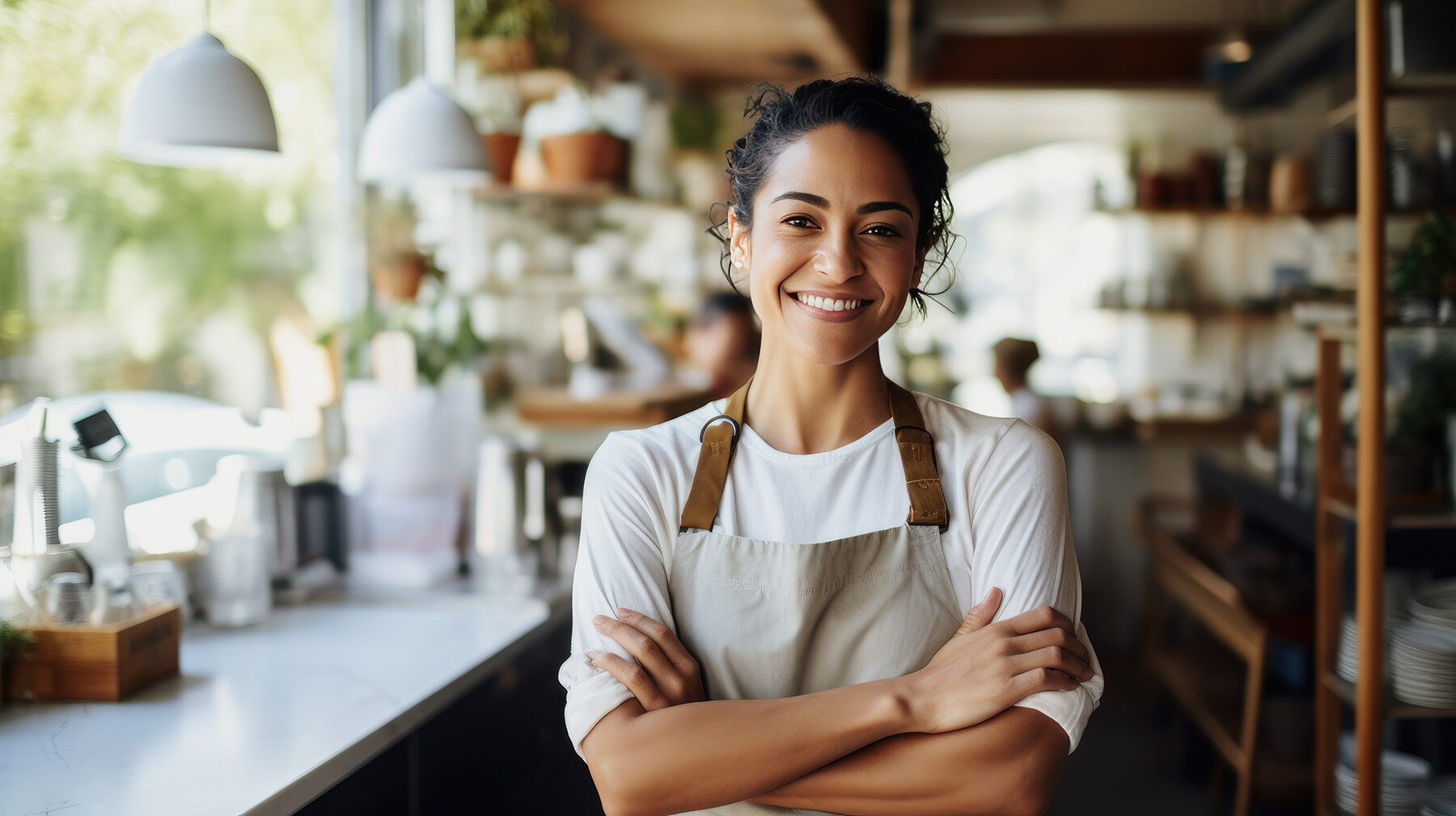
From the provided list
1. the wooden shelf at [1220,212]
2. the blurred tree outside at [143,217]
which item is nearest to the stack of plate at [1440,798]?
the blurred tree outside at [143,217]

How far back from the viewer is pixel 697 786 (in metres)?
1.17

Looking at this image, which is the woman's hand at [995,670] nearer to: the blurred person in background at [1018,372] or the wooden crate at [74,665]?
the wooden crate at [74,665]

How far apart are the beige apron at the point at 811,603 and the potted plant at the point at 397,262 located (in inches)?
86.1

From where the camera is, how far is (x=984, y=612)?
1251mm

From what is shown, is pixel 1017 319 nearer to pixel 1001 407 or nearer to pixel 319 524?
pixel 1001 407

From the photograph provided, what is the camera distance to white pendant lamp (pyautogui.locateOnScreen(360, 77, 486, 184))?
2.52m

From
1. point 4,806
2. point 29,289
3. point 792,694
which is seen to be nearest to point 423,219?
point 29,289

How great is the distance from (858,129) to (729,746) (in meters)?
0.73

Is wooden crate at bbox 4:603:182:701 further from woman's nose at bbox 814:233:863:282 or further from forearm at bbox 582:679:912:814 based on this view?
woman's nose at bbox 814:233:863:282

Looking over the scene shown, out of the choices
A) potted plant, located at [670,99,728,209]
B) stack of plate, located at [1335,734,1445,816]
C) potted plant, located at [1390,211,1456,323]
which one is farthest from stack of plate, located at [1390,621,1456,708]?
potted plant, located at [670,99,728,209]

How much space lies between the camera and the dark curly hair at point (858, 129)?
1297 millimetres

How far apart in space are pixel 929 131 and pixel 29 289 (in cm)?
179

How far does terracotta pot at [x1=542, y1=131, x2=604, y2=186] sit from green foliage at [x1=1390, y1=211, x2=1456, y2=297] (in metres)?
2.18

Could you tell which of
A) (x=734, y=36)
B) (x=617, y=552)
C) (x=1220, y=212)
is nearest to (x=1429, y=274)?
(x=617, y=552)
